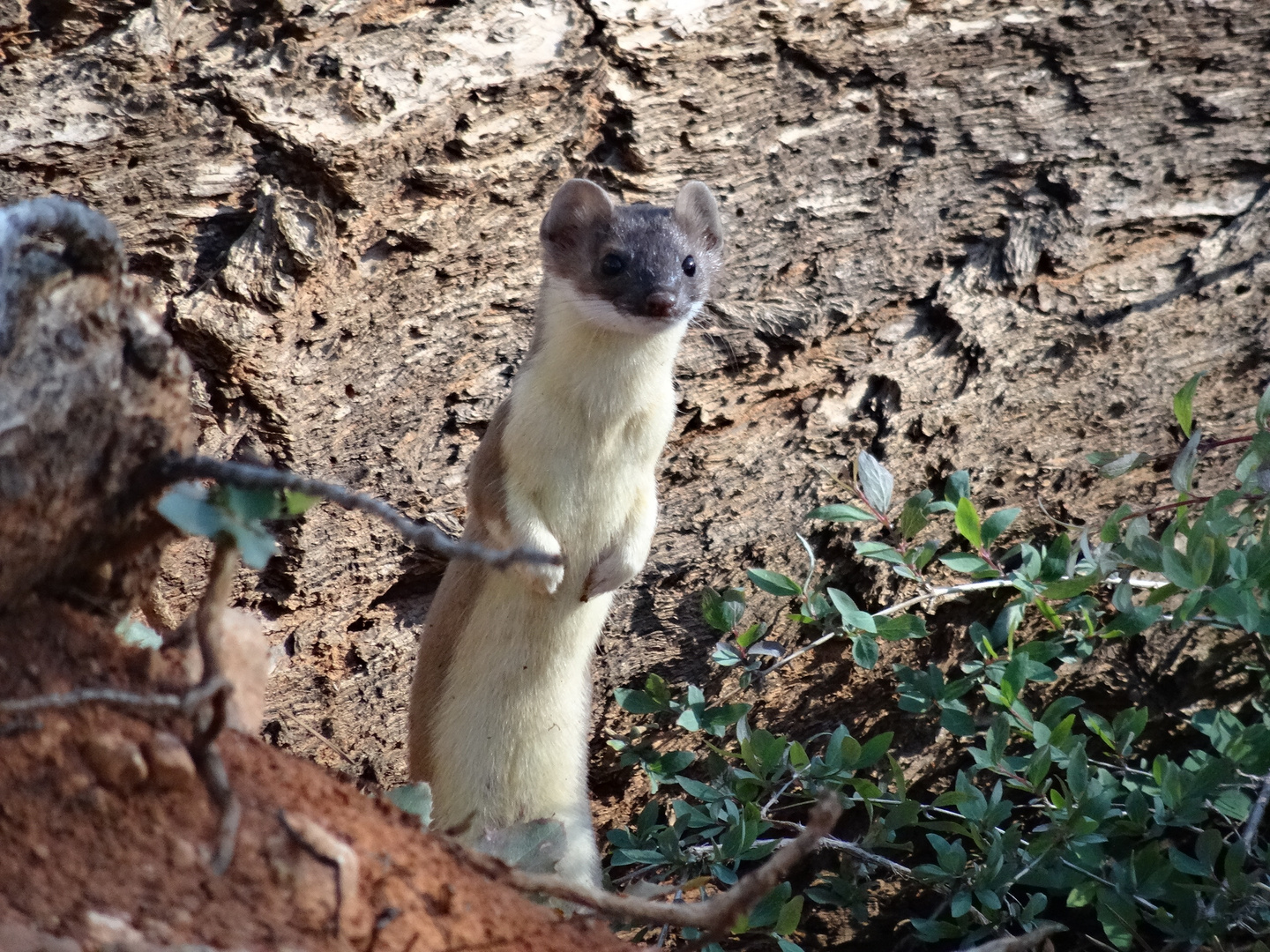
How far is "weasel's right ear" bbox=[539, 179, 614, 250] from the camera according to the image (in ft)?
11.3

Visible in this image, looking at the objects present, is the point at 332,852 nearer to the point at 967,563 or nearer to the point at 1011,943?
the point at 1011,943

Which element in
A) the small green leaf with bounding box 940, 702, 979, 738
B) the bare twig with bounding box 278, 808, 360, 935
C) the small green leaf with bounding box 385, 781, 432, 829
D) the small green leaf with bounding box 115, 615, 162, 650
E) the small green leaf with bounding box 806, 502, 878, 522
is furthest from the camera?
the small green leaf with bounding box 806, 502, 878, 522

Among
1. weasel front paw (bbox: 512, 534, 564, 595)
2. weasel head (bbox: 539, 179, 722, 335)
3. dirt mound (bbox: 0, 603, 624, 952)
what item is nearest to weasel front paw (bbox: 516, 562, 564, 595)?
weasel front paw (bbox: 512, 534, 564, 595)

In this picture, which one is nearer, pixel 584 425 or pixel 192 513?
pixel 192 513

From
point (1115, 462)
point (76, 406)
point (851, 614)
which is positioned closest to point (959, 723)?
point (851, 614)

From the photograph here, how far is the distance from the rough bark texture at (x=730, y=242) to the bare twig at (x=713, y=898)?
2195mm

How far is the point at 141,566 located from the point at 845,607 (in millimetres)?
2331

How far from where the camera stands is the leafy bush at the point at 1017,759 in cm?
285

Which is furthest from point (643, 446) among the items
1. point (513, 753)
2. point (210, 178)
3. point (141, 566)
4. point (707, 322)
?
point (141, 566)

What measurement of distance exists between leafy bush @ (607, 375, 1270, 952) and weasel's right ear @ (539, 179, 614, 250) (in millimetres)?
1146

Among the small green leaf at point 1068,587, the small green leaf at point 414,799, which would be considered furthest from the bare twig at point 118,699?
the small green leaf at point 1068,587

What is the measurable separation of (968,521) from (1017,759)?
0.69 metres

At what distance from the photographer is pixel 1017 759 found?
311cm

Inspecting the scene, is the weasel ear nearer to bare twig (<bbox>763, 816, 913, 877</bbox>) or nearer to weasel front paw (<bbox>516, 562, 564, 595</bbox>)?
weasel front paw (<bbox>516, 562, 564, 595</bbox>)
